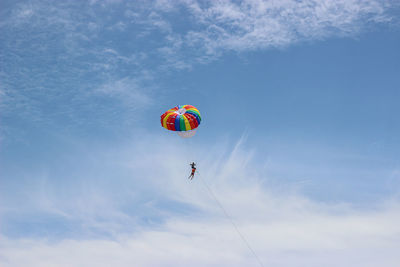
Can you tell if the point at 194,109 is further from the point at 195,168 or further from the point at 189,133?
the point at 195,168

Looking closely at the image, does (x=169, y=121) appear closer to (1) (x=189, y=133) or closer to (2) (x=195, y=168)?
(1) (x=189, y=133)

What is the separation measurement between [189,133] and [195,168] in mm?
4936

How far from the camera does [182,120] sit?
36.8 m

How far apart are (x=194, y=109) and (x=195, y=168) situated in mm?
8116

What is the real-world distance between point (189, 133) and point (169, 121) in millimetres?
3519

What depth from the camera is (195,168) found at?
37.8 metres

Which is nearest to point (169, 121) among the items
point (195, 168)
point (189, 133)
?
point (189, 133)

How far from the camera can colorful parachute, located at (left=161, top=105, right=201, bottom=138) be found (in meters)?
37.0

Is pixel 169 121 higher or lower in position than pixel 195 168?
higher

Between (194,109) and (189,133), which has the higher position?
(194,109)

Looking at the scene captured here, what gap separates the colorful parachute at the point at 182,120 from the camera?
3697 centimetres

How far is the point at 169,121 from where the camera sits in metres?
37.2

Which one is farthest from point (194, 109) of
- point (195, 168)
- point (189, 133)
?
point (195, 168)

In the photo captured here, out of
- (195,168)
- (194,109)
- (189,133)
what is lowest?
(195,168)
